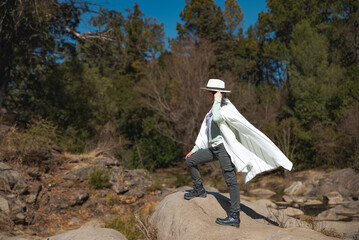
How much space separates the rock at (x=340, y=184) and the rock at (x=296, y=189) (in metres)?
0.61

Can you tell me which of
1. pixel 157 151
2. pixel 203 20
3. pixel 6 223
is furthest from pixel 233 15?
pixel 6 223

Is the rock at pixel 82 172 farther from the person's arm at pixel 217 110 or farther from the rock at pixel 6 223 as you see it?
the person's arm at pixel 217 110

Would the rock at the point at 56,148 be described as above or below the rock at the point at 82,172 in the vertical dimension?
above

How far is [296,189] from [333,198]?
3.27 meters

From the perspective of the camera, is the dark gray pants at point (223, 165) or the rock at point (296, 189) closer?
the dark gray pants at point (223, 165)

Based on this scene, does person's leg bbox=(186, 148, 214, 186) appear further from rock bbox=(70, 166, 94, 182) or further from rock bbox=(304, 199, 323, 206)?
rock bbox=(304, 199, 323, 206)

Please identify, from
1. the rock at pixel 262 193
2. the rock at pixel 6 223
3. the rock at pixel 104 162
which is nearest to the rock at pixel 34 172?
the rock at pixel 104 162

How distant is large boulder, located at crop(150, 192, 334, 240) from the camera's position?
13.7 feet

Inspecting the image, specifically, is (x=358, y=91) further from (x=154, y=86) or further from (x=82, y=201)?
(x=82, y=201)

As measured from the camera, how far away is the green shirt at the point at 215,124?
489 cm

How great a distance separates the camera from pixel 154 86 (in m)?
25.3

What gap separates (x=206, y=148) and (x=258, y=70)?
116 feet

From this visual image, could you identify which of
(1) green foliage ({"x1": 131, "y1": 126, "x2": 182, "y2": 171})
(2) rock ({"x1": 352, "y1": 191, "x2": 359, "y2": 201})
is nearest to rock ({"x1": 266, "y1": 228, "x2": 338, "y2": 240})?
(2) rock ({"x1": 352, "y1": 191, "x2": 359, "y2": 201})

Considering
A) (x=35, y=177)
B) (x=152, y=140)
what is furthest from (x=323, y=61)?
(x=35, y=177)
